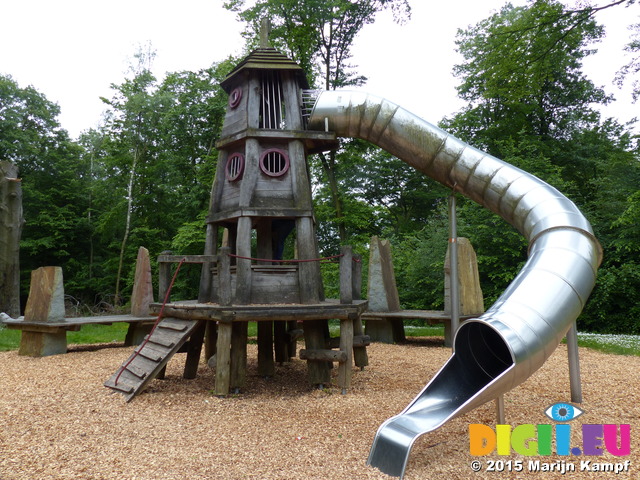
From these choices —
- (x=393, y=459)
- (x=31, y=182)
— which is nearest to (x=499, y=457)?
(x=393, y=459)

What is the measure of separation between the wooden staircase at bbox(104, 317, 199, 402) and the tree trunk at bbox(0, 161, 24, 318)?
1063 cm

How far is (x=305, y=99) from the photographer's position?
7344 millimetres

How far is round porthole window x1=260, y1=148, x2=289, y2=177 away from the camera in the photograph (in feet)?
22.5

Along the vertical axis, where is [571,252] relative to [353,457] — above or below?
above

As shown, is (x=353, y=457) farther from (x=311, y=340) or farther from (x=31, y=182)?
(x=31, y=182)

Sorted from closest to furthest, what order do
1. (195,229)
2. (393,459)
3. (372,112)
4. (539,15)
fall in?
(393,459)
(372,112)
(539,15)
(195,229)

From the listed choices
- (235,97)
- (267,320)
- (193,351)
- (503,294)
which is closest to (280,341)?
(193,351)

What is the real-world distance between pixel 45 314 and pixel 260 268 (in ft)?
18.3

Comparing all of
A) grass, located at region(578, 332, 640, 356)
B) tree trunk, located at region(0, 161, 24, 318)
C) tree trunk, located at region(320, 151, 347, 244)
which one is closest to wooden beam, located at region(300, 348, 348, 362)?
grass, located at region(578, 332, 640, 356)

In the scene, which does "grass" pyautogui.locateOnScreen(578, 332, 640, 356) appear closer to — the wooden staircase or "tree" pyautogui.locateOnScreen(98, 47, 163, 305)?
the wooden staircase

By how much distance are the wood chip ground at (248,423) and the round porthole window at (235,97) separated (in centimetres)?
432

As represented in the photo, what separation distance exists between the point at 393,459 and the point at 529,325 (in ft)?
5.17

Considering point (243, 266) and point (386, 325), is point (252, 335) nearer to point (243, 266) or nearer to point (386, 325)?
point (386, 325)

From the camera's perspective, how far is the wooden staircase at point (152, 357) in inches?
225
